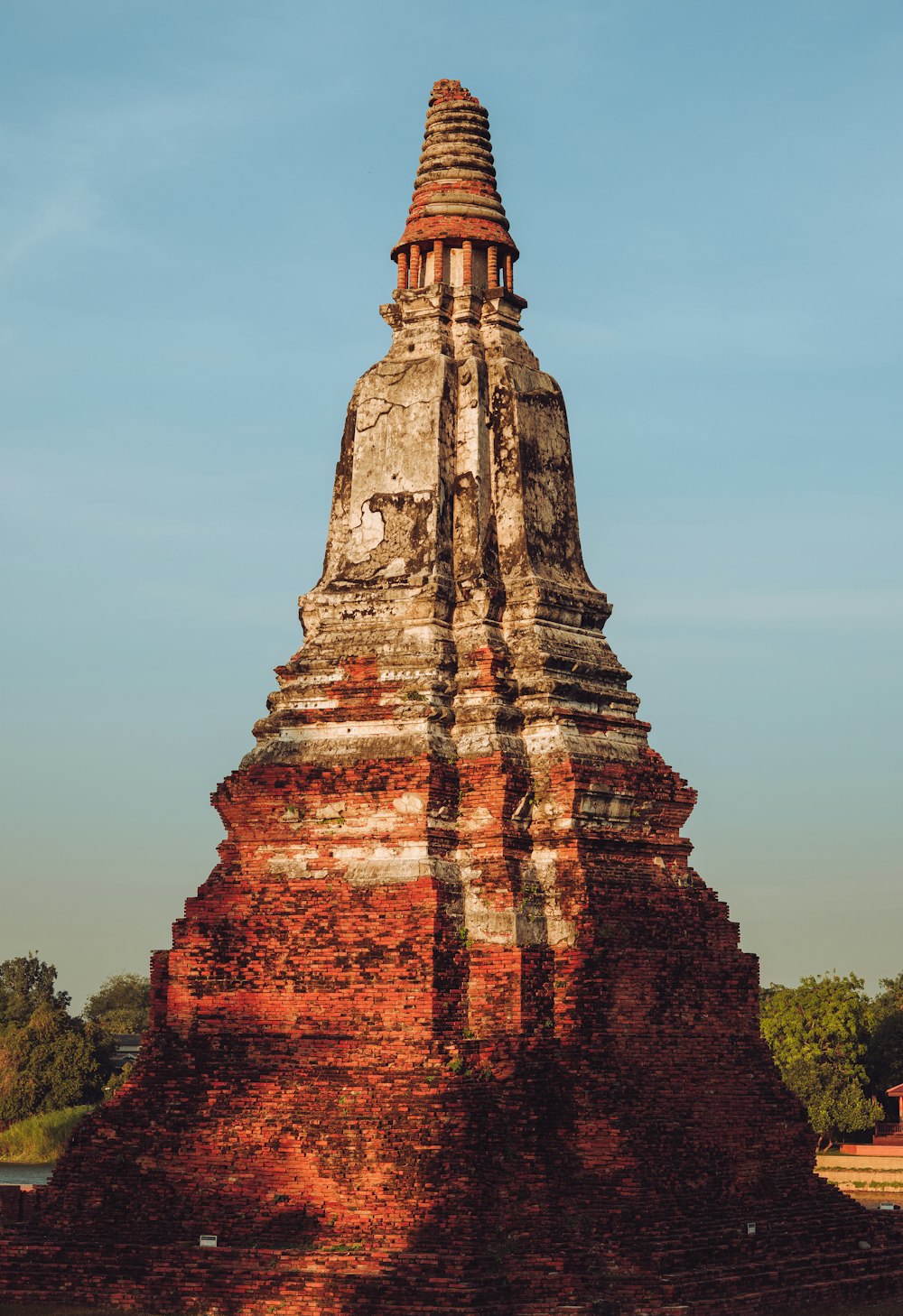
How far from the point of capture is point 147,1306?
16375mm

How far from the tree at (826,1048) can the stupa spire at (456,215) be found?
2399cm

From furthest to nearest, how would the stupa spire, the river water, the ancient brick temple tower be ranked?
the river water → the stupa spire → the ancient brick temple tower

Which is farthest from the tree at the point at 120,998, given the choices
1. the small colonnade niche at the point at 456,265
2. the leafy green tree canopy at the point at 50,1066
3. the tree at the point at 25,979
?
the small colonnade niche at the point at 456,265

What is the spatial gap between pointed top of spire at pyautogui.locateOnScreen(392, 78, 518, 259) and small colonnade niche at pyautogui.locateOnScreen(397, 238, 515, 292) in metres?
0.09

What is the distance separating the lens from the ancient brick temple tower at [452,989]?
1642cm

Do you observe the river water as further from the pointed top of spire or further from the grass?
the pointed top of spire

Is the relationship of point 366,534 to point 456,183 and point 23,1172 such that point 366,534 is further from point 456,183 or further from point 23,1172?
point 23,1172

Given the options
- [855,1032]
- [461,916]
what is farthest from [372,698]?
[855,1032]

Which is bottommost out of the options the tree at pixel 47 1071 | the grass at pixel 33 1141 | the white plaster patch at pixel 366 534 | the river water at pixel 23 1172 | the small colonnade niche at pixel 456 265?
the river water at pixel 23 1172

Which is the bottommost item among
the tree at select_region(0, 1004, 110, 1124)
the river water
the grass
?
the river water

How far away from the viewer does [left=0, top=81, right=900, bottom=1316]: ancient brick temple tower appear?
1642 centimetres

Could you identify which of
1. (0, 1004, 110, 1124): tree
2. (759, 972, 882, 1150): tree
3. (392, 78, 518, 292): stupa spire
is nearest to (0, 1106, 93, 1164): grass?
(0, 1004, 110, 1124): tree

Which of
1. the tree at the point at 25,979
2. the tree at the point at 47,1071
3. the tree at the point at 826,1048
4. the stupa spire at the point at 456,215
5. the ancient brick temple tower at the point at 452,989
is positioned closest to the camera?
the ancient brick temple tower at the point at 452,989

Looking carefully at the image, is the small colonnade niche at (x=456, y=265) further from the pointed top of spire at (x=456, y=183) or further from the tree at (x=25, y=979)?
the tree at (x=25, y=979)
